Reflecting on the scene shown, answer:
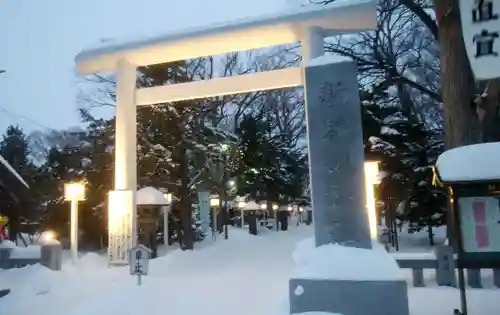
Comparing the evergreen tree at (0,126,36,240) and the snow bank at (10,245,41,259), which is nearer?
the evergreen tree at (0,126,36,240)

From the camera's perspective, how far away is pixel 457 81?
7570 millimetres

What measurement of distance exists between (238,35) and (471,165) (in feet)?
24.0

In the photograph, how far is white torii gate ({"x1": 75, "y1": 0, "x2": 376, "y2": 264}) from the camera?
34.4 feet

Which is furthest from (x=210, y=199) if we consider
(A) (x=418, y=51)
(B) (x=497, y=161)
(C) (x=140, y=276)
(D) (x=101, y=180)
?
(B) (x=497, y=161)

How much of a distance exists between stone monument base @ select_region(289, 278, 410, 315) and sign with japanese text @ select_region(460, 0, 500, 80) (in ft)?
8.88

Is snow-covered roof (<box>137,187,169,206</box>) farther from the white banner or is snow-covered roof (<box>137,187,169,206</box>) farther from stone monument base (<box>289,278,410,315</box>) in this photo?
stone monument base (<box>289,278,410,315</box>)

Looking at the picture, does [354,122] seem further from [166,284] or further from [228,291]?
[166,284]

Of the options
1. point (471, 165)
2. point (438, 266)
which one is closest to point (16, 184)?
point (438, 266)

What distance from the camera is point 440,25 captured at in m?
7.80

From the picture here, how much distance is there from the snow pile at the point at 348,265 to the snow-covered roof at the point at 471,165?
153 cm

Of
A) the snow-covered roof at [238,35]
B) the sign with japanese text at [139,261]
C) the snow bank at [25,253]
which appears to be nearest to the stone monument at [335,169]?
the snow-covered roof at [238,35]

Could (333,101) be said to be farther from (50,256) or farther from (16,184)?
(50,256)

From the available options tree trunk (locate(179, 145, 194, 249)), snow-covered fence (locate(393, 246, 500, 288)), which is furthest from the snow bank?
snow-covered fence (locate(393, 246, 500, 288))

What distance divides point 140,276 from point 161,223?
12.5 metres
